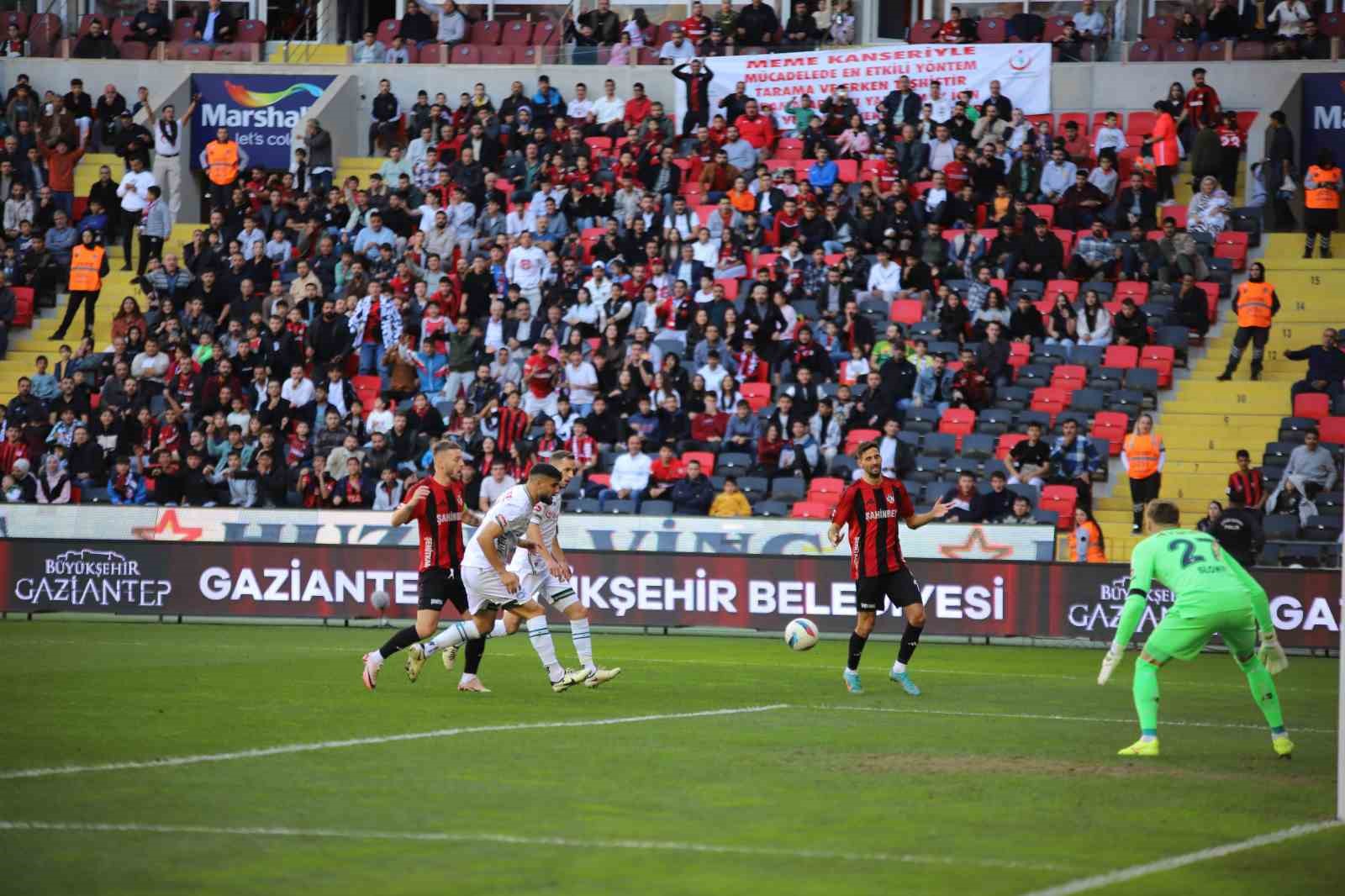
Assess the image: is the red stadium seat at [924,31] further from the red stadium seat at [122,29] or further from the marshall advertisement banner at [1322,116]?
the red stadium seat at [122,29]

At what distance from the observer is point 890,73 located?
109 ft

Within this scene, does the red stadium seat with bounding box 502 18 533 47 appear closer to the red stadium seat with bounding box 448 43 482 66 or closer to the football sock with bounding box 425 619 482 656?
the red stadium seat with bounding box 448 43 482 66

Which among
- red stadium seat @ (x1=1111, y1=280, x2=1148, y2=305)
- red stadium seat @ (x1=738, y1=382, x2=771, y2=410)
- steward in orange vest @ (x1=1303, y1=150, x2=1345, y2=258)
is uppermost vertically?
steward in orange vest @ (x1=1303, y1=150, x2=1345, y2=258)

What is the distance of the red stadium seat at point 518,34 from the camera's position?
37781 millimetres

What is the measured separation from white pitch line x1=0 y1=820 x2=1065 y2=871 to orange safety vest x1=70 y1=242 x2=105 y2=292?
25038 mm

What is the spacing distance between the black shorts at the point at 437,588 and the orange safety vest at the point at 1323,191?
18357 mm

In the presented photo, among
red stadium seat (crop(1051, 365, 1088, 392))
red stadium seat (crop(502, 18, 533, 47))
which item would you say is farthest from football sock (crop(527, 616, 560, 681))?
red stadium seat (crop(502, 18, 533, 47))

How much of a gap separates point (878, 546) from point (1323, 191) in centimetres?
1630

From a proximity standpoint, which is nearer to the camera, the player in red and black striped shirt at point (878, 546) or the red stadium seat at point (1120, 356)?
the player in red and black striped shirt at point (878, 546)

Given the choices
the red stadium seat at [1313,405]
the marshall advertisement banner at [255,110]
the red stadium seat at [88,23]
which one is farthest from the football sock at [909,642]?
the red stadium seat at [88,23]

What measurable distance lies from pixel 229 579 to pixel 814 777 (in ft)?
51.6

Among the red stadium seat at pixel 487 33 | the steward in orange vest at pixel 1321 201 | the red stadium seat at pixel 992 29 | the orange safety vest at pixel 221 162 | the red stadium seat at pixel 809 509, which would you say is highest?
the red stadium seat at pixel 487 33

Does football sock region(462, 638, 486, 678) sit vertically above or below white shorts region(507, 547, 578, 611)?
below

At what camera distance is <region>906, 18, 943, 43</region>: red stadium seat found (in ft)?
116
